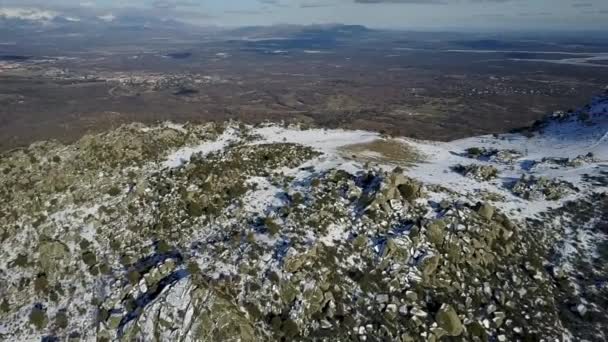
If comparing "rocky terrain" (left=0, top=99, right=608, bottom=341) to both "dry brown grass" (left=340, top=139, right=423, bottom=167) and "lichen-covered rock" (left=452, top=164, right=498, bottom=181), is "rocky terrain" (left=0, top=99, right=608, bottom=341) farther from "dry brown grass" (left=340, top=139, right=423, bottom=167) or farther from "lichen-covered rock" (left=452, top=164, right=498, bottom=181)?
"dry brown grass" (left=340, top=139, right=423, bottom=167)

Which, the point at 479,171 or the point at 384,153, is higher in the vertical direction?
the point at 479,171

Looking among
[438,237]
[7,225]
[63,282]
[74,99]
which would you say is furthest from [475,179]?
[74,99]

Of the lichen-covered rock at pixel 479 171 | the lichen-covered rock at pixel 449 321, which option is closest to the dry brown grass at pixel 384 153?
the lichen-covered rock at pixel 479 171

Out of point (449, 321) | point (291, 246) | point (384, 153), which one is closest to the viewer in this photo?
point (449, 321)

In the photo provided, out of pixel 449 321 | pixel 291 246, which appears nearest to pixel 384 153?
pixel 291 246

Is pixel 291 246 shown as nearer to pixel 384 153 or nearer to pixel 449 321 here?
pixel 449 321

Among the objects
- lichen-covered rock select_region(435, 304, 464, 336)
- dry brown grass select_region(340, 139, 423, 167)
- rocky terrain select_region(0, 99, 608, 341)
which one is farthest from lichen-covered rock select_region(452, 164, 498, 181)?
lichen-covered rock select_region(435, 304, 464, 336)

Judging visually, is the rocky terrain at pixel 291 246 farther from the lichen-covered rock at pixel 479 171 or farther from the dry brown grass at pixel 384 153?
the dry brown grass at pixel 384 153

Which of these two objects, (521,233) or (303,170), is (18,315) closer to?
(303,170)
